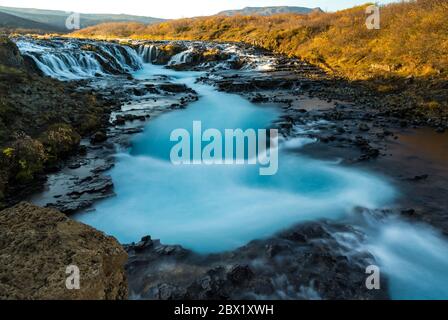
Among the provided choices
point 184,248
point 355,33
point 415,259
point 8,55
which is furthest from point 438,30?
point 8,55

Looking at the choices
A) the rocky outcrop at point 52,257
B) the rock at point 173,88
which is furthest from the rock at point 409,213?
the rock at point 173,88

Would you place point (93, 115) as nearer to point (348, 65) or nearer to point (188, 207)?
point (188, 207)

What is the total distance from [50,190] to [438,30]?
30496 mm

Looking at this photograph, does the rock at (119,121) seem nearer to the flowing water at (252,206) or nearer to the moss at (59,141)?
the flowing water at (252,206)

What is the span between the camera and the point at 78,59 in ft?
112

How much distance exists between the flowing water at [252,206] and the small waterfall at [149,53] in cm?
3309

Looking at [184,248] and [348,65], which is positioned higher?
[348,65]

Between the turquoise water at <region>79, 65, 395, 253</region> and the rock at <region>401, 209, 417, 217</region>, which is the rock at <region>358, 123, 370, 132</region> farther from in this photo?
the rock at <region>401, 209, 417, 217</region>

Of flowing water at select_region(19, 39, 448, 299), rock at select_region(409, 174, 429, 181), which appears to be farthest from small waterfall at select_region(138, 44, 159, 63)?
rock at select_region(409, 174, 429, 181)

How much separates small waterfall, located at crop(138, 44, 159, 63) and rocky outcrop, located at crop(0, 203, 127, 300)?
45.7 meters

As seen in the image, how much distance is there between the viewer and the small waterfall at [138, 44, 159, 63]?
158ft

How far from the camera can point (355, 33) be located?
39.9 meters

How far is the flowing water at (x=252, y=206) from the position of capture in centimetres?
856

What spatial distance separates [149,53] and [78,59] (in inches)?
623
